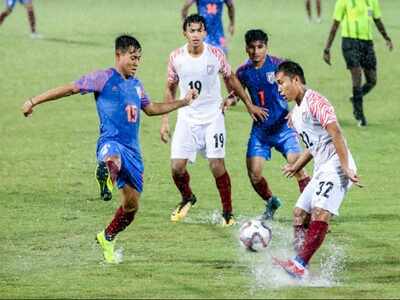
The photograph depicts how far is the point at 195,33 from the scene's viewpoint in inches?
645

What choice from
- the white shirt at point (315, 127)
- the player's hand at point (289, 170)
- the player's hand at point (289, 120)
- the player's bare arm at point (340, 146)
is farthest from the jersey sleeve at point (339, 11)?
the player's bare arm at point (340, 146)

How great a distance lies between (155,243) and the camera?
15531 millimetres

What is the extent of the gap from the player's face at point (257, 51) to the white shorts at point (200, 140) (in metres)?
0.82

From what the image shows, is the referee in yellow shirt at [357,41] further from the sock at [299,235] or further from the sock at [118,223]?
the sock at [118,223]

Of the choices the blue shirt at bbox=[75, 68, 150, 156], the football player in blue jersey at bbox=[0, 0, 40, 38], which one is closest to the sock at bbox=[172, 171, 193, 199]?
the blue shirt at bbox=[75, 68, 150, 156]

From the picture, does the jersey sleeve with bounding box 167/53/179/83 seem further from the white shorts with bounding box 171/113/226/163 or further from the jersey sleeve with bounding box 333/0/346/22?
the jersey sleeve with bounding box 333/0/346/22

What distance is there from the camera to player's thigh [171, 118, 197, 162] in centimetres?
1686

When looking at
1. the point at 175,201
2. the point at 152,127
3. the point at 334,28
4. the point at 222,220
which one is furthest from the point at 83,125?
the point at 222,220

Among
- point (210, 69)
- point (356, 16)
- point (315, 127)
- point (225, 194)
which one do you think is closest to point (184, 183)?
point (225, 194)

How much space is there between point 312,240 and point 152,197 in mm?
6181

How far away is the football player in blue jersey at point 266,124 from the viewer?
16641 mm

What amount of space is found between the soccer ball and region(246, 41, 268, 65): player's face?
321 centimetres

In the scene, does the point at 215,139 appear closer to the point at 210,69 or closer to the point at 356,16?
the point at 210,69

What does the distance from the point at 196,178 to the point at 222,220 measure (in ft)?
11.9
